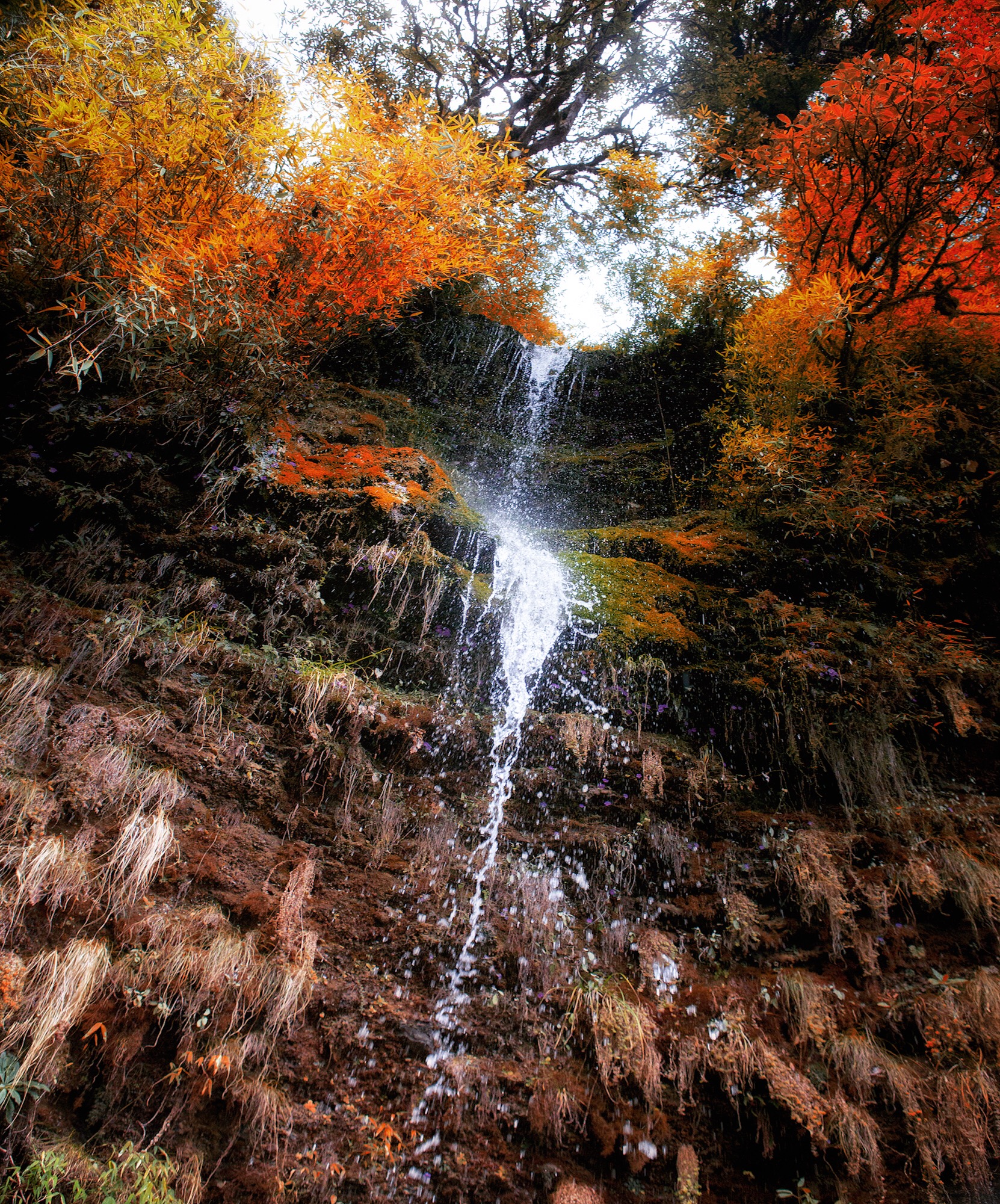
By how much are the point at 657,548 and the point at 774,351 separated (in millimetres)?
3371

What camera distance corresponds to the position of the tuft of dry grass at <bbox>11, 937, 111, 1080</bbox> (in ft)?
9.43

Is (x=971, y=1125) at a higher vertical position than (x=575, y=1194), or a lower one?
higher

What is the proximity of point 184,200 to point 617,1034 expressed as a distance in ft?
25.8

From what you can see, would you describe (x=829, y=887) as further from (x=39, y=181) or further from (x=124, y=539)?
(x=39, y=181)

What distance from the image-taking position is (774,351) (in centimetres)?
752

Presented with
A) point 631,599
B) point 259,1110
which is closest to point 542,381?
point 631,599

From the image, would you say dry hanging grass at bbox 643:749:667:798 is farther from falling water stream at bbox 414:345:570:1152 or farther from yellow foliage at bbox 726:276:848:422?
yellow foliage at bbox 726:276:848:422

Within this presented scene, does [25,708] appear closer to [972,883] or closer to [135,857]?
[135,857]

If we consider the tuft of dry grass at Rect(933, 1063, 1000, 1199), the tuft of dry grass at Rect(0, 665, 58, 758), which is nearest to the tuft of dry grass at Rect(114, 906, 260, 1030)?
the tuft of dry grass at Rect(0, 665, 58, 758)

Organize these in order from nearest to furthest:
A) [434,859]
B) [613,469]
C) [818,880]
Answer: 1. [818,880]
2. [434,859]
3. [613,469]

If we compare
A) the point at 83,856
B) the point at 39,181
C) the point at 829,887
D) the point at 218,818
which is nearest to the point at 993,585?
the point at 829,887

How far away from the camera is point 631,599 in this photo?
623cm

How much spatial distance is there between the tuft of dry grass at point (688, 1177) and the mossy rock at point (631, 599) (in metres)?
3.81

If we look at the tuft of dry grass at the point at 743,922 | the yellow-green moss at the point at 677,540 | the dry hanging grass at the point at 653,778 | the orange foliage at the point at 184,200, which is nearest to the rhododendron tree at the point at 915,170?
the yellow-green moss at the point at 677,540
